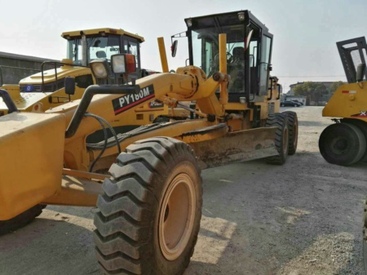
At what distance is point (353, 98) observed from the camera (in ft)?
22.1

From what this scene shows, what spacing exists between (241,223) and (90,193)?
76.5 inches

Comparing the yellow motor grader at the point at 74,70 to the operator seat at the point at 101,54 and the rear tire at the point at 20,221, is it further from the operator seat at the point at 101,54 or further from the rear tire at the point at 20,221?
the rear tire at the point at 20,221

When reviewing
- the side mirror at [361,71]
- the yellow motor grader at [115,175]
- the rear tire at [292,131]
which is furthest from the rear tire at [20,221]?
the side mirror at [361,71]

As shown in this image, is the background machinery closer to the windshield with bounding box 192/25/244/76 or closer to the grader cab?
the windshield with bounding box 192/25/244/76

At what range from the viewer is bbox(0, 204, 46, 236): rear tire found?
3.54 meters

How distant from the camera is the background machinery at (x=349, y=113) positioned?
666 centimetres

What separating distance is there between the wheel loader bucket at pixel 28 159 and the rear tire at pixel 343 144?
6.08 m

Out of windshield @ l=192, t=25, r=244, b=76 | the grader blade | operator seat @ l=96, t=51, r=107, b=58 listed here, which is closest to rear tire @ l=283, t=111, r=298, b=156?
the grader blade

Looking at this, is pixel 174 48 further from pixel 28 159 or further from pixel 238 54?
pixel 28 159

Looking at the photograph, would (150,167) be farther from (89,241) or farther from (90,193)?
(89,241)

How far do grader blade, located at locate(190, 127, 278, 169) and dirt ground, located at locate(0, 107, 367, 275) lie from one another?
0.47 metres

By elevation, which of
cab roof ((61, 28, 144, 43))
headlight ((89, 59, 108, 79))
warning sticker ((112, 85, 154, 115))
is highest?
cab roof ((61, 28, 144, 43))

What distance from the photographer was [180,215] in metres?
2.75

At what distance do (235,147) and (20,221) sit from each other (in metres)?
3.19
